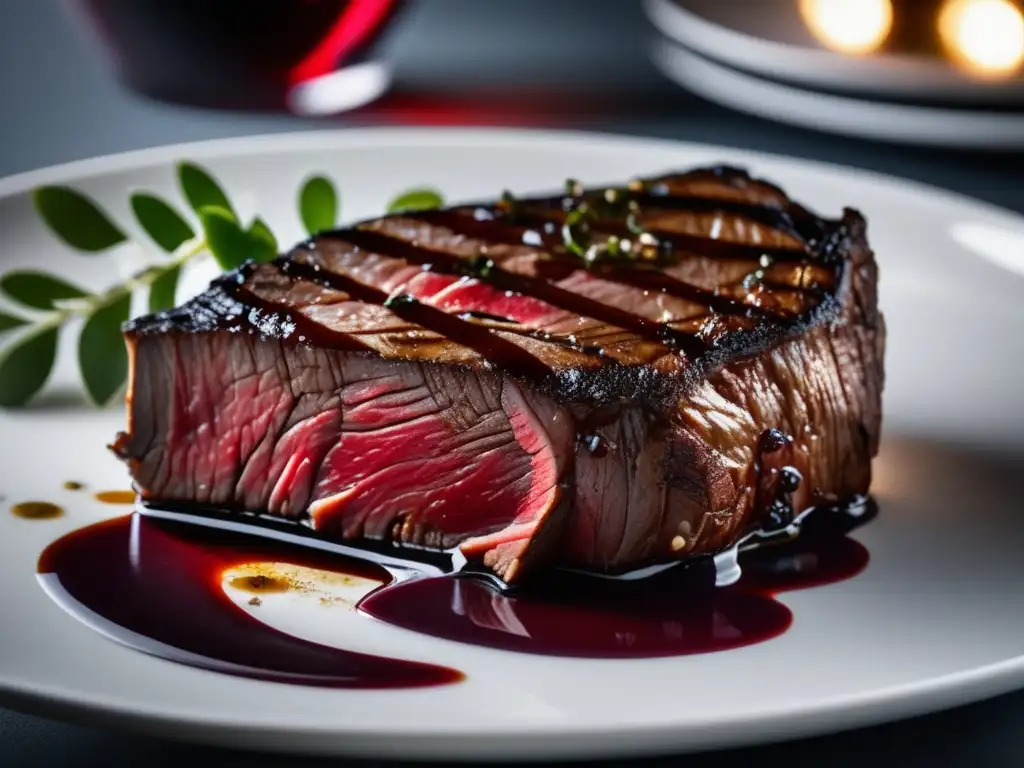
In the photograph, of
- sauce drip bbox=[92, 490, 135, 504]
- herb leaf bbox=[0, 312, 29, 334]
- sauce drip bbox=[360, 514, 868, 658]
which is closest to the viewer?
sauce drip bbox=[360, 514, 868, 658]

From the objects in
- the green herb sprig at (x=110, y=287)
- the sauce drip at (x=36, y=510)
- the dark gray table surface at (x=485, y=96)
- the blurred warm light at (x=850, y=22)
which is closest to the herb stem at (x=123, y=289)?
the green herb sprig at (x=110, y=287)

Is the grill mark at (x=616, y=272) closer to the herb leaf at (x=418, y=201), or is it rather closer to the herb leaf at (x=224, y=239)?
the herb leaf at (x=224, y=239)

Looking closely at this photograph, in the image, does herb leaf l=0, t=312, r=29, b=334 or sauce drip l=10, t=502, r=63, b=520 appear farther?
herb leaf l=0, t=312, r=29, b=334

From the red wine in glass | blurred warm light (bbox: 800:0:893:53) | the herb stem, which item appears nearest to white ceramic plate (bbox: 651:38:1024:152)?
blurred warm light (bbox: 800:0:893:53)

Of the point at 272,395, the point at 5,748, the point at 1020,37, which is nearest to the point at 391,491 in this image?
the point at 272,395

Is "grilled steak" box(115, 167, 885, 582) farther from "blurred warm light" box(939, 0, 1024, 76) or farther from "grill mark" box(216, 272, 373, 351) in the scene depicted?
"blurred warm light" box(939, 0, 1024, 76)

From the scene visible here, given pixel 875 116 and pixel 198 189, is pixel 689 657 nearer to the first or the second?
pixel 198 189
